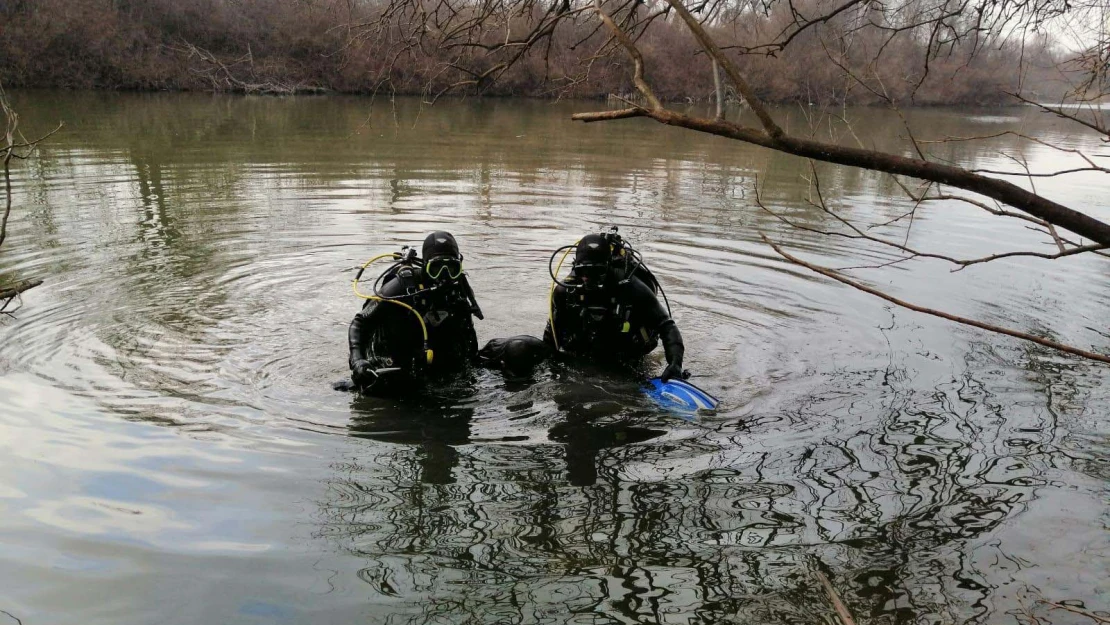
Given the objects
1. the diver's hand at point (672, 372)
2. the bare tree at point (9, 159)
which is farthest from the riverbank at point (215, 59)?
the bare tree at point (9, 159)

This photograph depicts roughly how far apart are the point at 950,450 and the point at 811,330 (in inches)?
83.0

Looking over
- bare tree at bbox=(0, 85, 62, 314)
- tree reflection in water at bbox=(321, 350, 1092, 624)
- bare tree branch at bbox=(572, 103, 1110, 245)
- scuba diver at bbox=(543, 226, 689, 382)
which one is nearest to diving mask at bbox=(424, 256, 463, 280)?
scuba diver at bbox=(543, 226, 689, 382)

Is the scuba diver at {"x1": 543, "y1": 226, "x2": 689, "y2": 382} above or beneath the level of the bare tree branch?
beneath

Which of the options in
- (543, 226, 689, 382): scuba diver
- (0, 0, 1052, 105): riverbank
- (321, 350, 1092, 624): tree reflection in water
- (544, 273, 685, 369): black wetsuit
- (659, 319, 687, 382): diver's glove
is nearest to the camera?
(321, 350, 1092, 624): tree reflection in water

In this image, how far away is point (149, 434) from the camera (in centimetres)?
421

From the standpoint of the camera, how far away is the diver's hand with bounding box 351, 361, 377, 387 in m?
4.55

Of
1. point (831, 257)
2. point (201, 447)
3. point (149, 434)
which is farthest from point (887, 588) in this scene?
point (831, 257)

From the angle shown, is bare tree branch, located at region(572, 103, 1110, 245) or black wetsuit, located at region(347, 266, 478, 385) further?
black wetsuit, located at region(347, 266, 478, 385)

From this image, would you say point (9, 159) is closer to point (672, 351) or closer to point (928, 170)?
point (928, 170)

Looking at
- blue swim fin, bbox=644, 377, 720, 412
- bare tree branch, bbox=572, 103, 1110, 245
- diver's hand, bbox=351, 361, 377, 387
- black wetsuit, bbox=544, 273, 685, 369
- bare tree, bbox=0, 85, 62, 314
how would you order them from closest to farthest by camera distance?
bare tree branch, bbox=572, 103, 1110, 245 → bare tree, bbox=0, 85, 62, 314 → diver's hand, bbox=351, 361, 377, 387 → blue swim fin, bbox=644, 377, 720, 412 → black wetsuit, bbox=544, 273, 685, 369

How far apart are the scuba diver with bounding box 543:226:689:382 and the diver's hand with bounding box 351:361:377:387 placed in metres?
1.29

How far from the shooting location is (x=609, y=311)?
5293mm

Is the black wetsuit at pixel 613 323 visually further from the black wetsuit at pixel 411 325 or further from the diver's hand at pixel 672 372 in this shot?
the black wetsuit at pixel 411 325

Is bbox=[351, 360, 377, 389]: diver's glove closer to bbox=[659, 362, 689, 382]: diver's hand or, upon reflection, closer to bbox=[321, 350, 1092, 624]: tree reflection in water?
bbox=[321, 350, 1092, 624]: tree reflection in water
